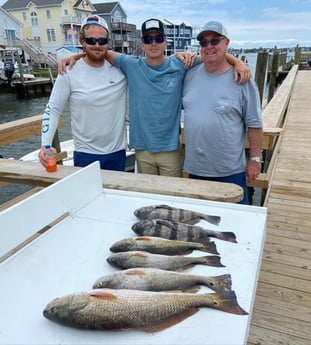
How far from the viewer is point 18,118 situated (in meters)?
20.2

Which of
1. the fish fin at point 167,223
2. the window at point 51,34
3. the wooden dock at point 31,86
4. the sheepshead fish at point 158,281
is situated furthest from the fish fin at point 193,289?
the window at point 51,34

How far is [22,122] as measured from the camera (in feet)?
13.0

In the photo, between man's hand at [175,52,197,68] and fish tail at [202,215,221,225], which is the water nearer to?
man's hand at [175,52,197,68]

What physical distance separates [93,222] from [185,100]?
4.44ft

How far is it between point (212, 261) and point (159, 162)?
1.66 m

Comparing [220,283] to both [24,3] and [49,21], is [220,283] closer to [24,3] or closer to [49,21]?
[49,21]

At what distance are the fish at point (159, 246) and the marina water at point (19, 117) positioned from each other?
7903 millimetres

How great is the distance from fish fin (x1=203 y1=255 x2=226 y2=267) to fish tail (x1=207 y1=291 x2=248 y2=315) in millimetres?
161

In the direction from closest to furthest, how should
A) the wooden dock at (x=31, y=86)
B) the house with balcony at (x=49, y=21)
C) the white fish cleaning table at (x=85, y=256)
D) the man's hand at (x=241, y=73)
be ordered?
the white fish cleaning table at (x=85, y=256) < the man's hand at (x=241, y=73) < the wooden dock at (x=31, y=86) < the house with balcony at (x=49, y=21)

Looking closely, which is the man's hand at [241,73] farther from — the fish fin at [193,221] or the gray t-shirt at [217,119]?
the fish fin at [193,221]

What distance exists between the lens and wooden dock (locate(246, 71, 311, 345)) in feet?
6.64

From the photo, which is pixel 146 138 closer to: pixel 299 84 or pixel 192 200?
pixel 192 200

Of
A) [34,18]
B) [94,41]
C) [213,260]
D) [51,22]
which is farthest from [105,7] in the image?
[213,260]

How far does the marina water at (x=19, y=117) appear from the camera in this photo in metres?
9.08
